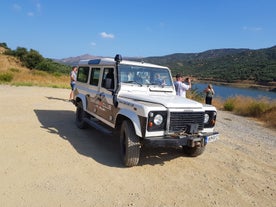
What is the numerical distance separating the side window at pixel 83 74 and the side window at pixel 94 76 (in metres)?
0.44

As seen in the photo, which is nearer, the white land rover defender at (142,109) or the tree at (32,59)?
the white land rover defender at (142,109)

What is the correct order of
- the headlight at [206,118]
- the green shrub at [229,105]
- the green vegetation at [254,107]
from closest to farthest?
the headlight at [206,118]
the green vegetation at [254,107]
the green shrub at [229,105]

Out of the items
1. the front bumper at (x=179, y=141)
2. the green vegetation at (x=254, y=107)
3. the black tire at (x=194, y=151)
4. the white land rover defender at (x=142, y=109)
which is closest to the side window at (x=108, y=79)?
the white land rover defender at (x=142, y=109)

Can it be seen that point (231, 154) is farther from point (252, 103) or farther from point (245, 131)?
point (252, 103)

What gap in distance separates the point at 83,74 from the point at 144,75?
99.4 inches

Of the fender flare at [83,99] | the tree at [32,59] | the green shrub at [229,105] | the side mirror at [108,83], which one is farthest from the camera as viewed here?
the tree at [32,59]

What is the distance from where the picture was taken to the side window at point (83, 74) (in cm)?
780

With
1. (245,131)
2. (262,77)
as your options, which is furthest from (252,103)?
(262,77)

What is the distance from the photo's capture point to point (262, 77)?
44750 mm

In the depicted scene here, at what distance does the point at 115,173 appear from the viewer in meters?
4.80

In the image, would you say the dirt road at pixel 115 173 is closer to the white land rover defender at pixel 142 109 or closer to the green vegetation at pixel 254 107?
the white land rover defender at pixel 142 109

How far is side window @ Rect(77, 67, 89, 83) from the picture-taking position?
25.6 ft

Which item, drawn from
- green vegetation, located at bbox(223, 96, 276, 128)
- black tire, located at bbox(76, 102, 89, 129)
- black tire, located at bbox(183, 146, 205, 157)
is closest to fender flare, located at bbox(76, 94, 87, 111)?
black tire, located at bbox(76, 102, 89, 129)

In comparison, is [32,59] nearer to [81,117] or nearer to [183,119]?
[81,117]
